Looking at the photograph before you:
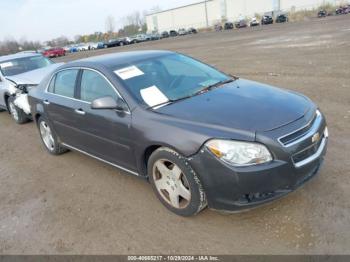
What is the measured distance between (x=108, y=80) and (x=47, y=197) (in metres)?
1.75

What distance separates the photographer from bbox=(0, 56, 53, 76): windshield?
8.93 meters

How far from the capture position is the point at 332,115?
586 cm

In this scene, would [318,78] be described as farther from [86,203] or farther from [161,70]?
[86,203]

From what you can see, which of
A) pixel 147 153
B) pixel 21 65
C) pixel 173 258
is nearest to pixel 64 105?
pixel 147 153

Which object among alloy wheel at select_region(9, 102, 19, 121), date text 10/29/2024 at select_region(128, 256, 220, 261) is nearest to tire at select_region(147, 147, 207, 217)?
date text 10/29/2024 at select_region(128, 256, 220, 261)

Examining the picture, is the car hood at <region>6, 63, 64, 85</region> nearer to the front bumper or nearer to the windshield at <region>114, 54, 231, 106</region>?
the windshield at <region>114, 54, 231, 106</region>

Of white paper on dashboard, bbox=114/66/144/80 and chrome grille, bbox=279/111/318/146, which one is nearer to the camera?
chrome grille, bbox=279/111/318/146

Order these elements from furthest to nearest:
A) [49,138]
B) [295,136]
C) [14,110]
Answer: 1. [14,110]
2. [49,138]
3. [295,136]

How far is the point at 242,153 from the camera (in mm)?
2957

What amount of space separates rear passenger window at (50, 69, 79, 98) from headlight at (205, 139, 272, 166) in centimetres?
258

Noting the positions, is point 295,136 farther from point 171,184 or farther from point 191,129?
point 171,184

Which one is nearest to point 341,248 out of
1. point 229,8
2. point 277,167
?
point 277,167

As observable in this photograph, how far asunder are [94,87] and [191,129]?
170 centimetres

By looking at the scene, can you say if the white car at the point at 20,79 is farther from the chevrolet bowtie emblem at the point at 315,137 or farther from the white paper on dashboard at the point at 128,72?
the chevrolet bowtie emblem at the point at 315,137
